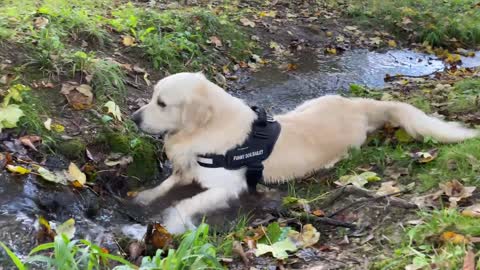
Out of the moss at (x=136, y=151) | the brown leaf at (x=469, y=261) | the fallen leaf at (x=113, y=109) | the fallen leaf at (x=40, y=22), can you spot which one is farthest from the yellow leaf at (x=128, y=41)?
the brown leaf at (x=469, y=261)

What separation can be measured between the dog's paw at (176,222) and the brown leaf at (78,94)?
1.26 metres

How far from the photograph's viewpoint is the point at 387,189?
3695 millimetres

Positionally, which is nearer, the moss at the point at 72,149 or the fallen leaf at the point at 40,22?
the moss at the point at 72,149

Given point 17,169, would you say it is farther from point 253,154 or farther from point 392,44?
point 392,44

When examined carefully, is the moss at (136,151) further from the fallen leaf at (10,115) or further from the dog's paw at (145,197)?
the fallen leaf at (10,115)

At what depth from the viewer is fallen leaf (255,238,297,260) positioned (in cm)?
295

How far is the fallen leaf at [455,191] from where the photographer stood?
324 centimetres

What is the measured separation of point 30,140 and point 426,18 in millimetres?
7535

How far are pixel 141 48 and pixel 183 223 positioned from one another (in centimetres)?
283

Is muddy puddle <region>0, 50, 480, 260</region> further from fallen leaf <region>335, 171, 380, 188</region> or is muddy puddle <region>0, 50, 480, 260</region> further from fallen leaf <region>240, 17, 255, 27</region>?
fallen leaf <region>240, 17, 255, 27</region>

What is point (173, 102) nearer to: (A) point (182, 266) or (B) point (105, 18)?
(A) point (182, 266)

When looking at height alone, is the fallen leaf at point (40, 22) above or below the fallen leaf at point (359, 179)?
above

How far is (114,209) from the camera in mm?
3836

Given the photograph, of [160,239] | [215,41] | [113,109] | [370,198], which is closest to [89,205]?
[160,239]
